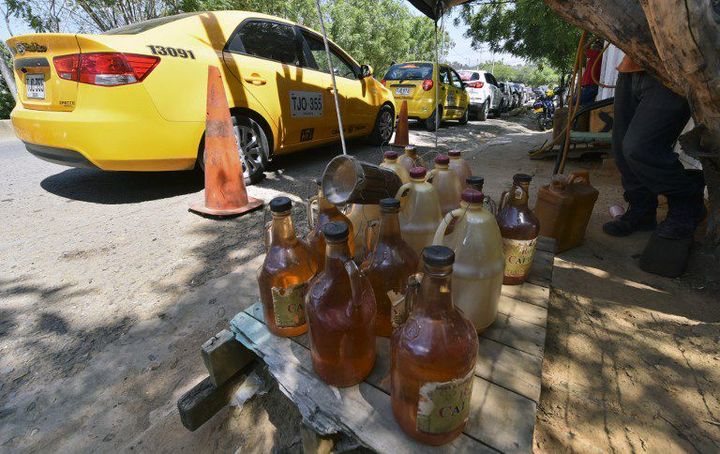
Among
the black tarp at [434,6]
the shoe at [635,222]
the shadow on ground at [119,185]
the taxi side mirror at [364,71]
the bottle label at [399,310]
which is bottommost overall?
the shoe at [635,222]

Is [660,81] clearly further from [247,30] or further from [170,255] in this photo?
[247,30]

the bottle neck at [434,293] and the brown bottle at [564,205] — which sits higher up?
the bottle neck at [434,293]

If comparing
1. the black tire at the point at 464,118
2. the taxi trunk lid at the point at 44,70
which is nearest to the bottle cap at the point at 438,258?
the taxi trunk lid at the point at 44,70

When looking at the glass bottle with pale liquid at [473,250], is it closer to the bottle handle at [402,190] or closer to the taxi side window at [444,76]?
the bottle handle at [402,190]

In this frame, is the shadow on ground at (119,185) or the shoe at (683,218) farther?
the shadow on ground at (119,185)

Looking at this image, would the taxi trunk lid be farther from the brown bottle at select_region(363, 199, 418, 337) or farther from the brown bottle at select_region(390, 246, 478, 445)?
the brown bottle at select_region(390, 246, 478, 445)

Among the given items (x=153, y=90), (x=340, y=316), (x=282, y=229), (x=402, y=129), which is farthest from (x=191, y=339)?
(x=402, y=129)

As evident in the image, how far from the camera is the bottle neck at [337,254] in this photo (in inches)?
35.9

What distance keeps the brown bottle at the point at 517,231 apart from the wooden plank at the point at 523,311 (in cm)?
12

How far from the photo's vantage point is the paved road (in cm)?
142

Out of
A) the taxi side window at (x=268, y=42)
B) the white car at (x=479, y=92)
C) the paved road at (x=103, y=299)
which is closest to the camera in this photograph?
the paved road at (x=103, y=299)

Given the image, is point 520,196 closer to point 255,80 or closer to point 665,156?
point 665,156

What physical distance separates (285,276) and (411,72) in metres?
8.11

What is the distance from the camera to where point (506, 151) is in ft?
20.9
